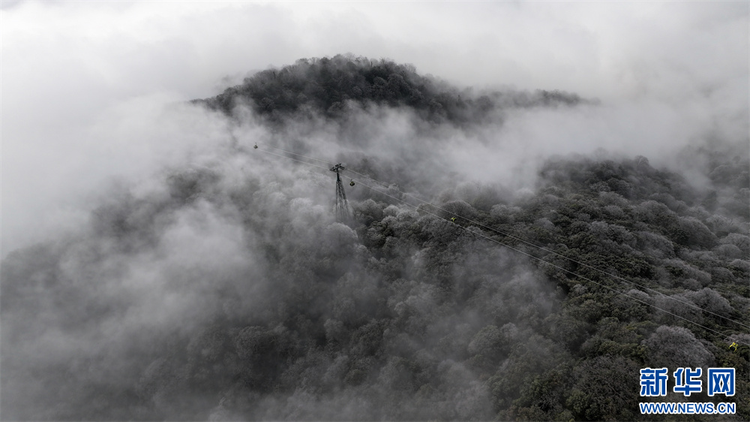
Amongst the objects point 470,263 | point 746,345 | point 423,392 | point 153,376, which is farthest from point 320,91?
point 746,345

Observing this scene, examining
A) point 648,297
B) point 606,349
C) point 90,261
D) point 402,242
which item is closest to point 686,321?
point 648,297

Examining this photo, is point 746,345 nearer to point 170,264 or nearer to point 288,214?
point 288,214

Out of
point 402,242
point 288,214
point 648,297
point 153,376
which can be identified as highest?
point 288,214

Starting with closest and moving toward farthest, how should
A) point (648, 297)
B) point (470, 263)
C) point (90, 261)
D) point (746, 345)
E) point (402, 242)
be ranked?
point (746, 345) < point (648, 297) < point (470, 263) < point (402, 242) < point (90, 261)

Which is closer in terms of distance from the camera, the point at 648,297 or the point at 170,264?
the point at 648,297

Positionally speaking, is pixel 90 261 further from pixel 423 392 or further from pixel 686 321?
pixel 686 321

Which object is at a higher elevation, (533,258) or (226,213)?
(226,213)

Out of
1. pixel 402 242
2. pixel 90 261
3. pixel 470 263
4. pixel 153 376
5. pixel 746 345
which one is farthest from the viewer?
pixel 90 261
